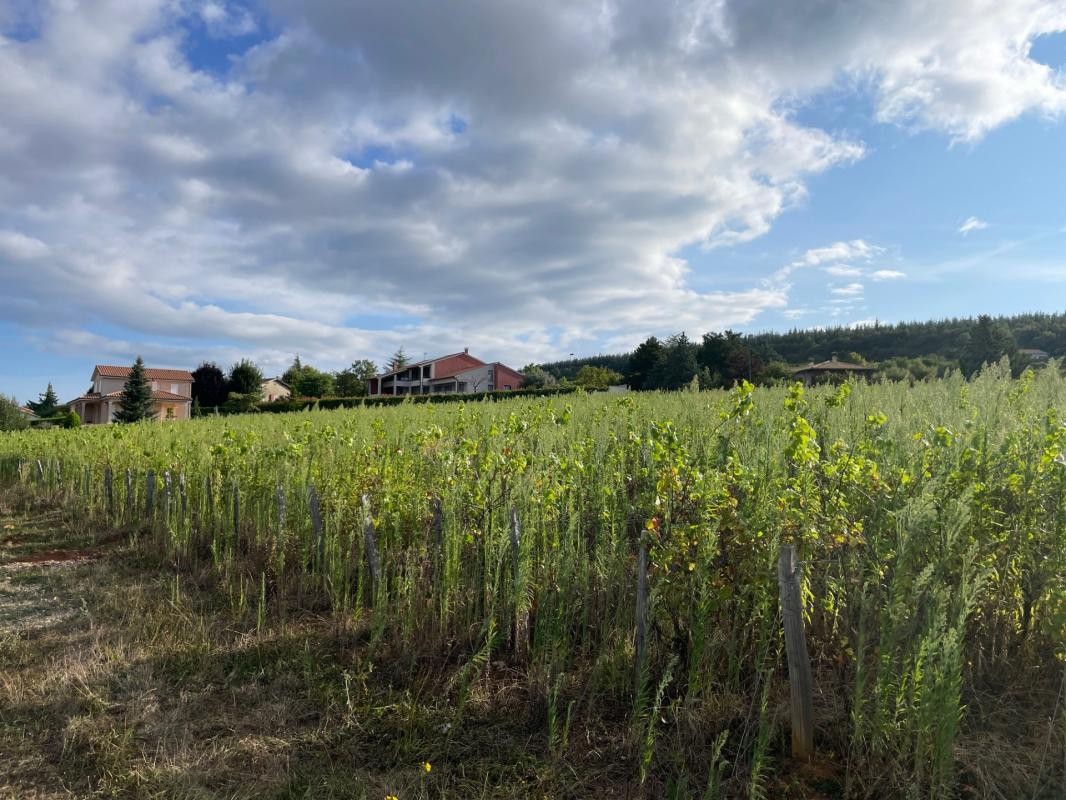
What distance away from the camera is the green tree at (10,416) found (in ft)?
71.7

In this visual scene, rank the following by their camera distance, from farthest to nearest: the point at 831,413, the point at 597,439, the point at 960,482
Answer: the point at 831,413
the point at 597,439
the point at 960,482

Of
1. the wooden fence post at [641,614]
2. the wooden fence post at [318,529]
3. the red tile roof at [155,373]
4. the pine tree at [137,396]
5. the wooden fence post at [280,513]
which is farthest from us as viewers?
the red tile roof at [155,373]

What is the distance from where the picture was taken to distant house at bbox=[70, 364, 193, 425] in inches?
1861

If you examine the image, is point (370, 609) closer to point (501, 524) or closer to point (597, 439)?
point (501, 524)

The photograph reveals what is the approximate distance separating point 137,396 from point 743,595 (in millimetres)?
44515

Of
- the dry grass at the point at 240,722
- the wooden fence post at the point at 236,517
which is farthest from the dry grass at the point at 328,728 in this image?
the wooden fence post at the point at 236,517

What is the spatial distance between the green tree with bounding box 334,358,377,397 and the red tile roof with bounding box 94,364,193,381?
43.5ft

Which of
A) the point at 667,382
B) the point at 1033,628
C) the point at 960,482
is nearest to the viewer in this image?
the point at 1033,628

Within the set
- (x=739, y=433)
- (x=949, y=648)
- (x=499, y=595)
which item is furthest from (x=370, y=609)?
(x=949, y=648)

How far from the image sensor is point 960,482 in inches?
104

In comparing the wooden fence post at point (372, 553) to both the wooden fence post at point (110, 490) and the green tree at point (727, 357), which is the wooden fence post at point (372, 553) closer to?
the wooden fence post at point (110, 490)

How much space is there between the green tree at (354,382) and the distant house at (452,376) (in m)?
2.30

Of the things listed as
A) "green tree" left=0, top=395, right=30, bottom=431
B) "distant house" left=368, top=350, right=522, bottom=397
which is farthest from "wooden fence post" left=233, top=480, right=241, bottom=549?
"distant house" left=368, top=350, right=522, bottom=397

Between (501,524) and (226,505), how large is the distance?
336cm
